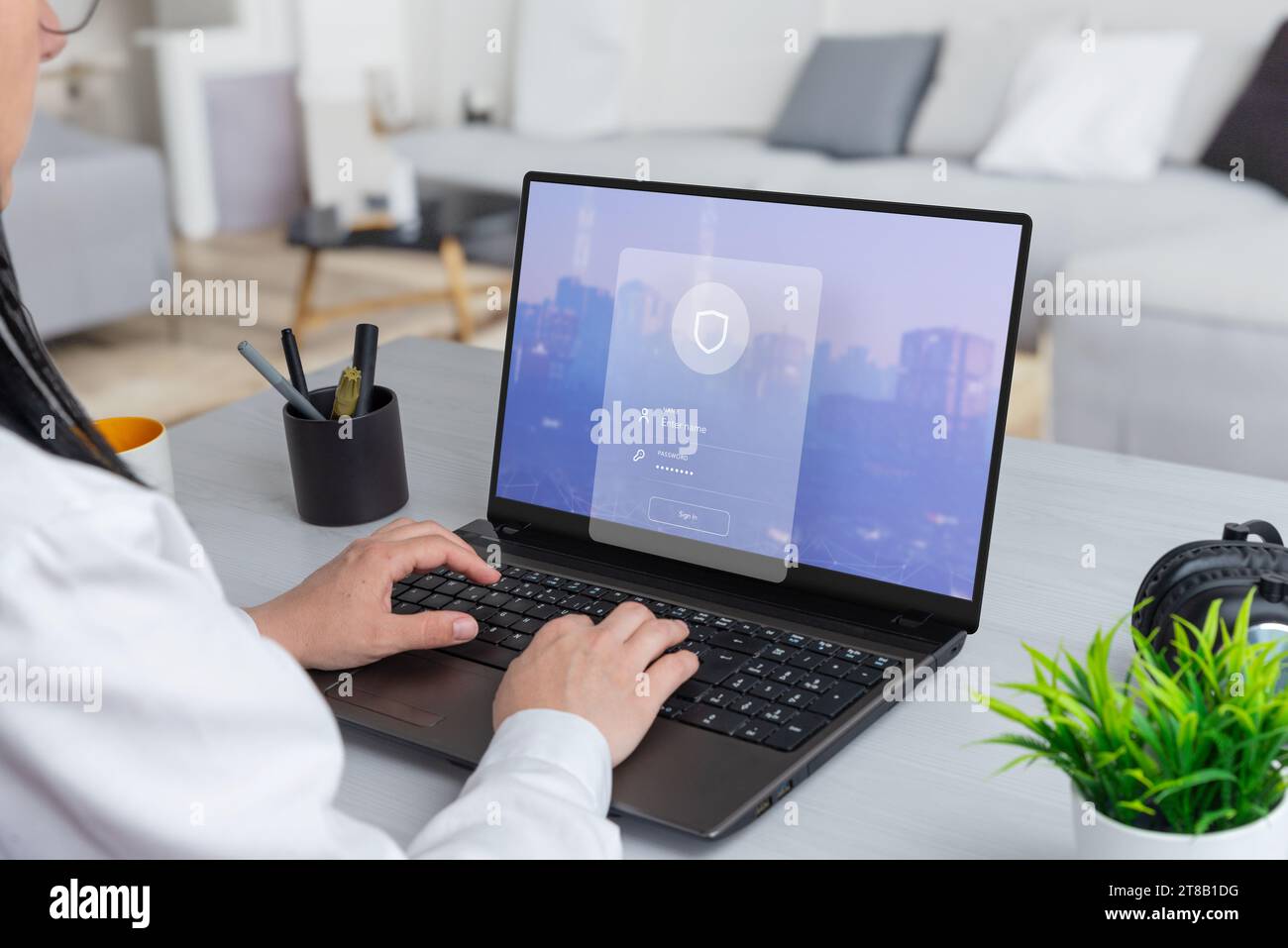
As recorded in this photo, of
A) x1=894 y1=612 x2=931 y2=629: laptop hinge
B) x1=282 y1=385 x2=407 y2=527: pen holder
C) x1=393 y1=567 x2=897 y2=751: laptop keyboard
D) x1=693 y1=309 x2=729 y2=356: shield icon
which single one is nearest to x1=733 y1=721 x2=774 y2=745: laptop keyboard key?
x1=393 y1=567 x2=897 y2=751: laptop keyboard

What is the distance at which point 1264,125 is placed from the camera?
3.12 m

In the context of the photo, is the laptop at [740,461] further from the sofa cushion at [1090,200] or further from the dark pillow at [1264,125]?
the dark pillow at [1264,125]

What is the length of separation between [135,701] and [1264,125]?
3.34 m

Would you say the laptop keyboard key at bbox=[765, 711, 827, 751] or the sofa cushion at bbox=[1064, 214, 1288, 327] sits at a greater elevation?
the sofa cushion at bbox=[1064, 214, 1288, 327]

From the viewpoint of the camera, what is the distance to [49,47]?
27.9 inches

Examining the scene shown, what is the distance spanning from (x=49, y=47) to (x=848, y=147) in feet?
10.9

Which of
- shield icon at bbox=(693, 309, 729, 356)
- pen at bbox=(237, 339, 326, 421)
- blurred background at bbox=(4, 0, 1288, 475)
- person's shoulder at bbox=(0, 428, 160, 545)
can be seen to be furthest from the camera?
blurred background at bbox=(4, 0, 1288, 475)

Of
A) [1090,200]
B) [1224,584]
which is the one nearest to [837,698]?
[1224,584]

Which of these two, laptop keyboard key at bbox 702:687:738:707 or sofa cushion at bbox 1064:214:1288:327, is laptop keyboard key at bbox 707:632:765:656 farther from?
sofa cushion at bbox 1064:214:1288:327

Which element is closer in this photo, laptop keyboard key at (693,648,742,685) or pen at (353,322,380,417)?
laptop keyboard key at (693,648,742,685)

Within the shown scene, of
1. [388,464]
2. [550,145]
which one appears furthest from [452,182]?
[388,464]

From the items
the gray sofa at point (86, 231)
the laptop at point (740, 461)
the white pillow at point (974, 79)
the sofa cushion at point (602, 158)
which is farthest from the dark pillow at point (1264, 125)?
the gray sofa at point (86, 231)

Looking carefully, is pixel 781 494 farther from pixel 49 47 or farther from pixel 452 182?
pixel 452 182

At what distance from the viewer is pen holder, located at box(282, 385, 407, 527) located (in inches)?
39.4
